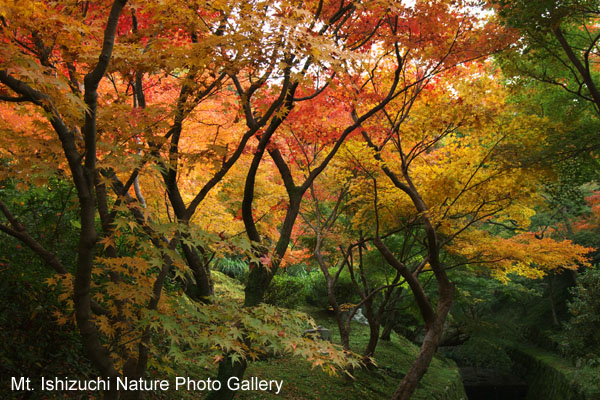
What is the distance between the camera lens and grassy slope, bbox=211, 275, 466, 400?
307 inches

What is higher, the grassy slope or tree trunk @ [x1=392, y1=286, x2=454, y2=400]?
tree trunk @ [x1=392, y1=286, x2=454, y2=400]

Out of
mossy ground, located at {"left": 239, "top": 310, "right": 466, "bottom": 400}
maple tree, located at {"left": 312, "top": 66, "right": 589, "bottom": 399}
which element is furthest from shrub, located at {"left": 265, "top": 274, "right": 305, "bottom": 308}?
maple tree, located at {"left": 312, "top": 66, "right": 589, "bottom": 399}

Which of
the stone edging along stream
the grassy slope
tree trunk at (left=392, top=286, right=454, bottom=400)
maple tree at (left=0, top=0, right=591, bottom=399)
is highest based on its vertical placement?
maple tree at (left=0, top=0, right=591, bottom=399)

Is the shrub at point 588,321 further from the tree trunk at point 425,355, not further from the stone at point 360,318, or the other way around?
the stone at point 360,318

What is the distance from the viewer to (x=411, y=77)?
23.2 feet

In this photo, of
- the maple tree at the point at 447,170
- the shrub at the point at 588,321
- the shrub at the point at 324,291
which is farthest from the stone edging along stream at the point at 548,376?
the shrub at the point at 324,291

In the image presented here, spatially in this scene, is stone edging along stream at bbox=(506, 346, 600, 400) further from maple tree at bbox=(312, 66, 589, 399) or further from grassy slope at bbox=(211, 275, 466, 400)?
maple tree at bbox=(312, 66, 589, 399)

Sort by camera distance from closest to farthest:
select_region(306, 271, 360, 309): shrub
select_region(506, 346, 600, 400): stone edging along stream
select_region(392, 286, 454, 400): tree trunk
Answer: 1. select_region(392, 286, 454, 400): tree trunk
2. select_region(506, 346, 600, 400): stone edging along stream
3. select_region(306, 271, 360, 309): shrub

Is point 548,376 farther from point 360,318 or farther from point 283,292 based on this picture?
point 283,292

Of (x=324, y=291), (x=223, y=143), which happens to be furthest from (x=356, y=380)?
(x=324, y=291)

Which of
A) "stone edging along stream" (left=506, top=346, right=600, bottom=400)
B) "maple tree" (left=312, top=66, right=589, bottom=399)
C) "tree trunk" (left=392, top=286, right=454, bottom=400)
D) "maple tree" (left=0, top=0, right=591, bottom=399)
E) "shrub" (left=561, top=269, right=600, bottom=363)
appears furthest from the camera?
"shrub" (left=561, top=269, right=600, bottom=363)

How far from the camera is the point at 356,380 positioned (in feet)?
29.7

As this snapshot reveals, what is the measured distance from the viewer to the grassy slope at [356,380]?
25.6ft

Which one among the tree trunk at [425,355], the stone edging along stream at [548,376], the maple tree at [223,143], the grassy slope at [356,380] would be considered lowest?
the stone edging along stream at [548,376]
